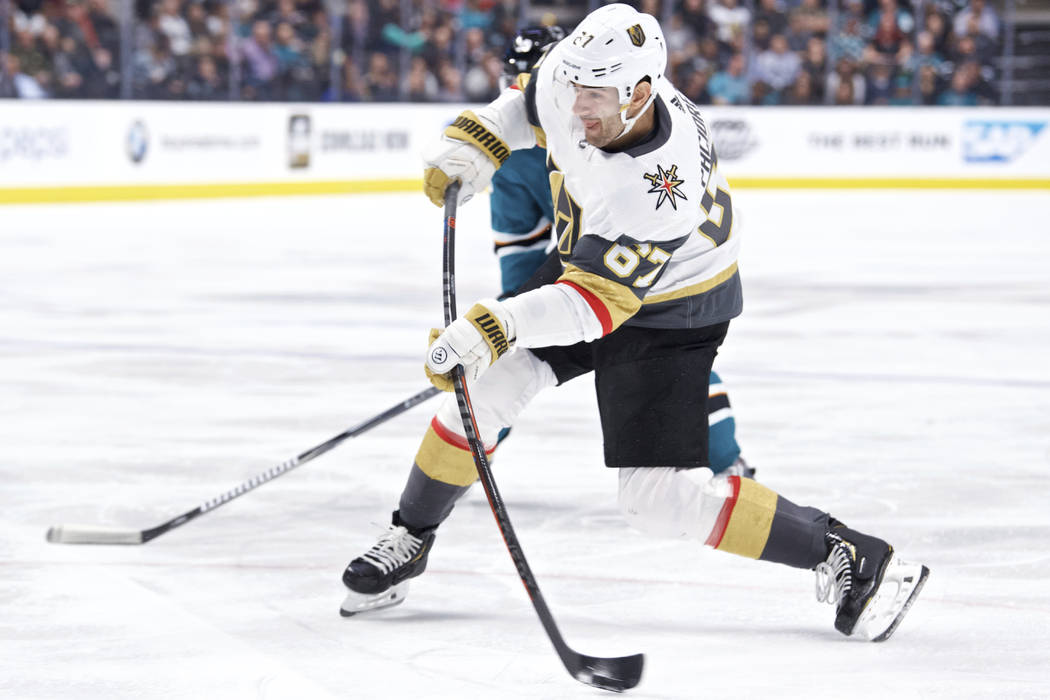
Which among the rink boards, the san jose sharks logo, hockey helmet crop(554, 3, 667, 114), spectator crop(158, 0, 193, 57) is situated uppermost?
hockey helmet crop(554, 3, 667, 114)

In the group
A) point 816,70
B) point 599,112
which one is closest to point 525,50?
point 599,112

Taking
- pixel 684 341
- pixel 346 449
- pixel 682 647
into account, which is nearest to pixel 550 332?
pixel 684 341

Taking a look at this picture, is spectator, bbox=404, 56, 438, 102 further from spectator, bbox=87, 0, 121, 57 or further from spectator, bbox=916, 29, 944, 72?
Result: spectator, bbox=916, 29, 944, 72

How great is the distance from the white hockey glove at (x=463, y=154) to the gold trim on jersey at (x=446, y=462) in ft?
1.62

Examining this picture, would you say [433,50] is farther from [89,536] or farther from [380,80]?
[89,536]

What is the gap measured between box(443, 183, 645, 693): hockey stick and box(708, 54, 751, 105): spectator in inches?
461

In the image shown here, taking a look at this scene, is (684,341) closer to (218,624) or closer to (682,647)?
(682,647)

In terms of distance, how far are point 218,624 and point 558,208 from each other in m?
0.91

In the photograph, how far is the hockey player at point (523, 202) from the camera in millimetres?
3396

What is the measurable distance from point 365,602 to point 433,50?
11.1 meters

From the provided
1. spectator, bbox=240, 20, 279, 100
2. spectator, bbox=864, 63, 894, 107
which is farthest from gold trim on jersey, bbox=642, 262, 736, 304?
spectator, bbox=864, 63, 894, 107

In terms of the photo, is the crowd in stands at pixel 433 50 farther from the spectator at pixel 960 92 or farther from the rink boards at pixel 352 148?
the rink boards at pixel 352 148

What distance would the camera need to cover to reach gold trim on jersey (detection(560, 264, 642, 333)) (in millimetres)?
2275

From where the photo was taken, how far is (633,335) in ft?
8.19
